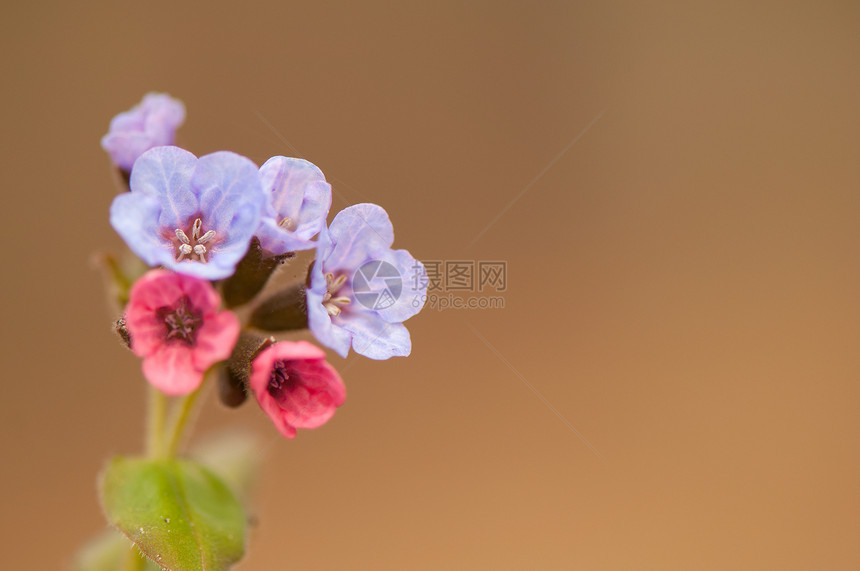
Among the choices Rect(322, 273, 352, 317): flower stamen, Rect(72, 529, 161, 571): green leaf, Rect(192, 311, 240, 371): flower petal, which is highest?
Rect(322, 273, 352, 317): flower stamen

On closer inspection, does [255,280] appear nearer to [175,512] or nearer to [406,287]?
[406,287]

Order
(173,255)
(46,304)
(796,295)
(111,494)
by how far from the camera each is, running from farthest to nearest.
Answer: (796,295) → (46,304) → (111,494) → (173,255)

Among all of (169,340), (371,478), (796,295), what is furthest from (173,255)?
(796,295)

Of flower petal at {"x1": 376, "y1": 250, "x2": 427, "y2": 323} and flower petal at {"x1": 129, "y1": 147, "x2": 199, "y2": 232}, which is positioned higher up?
flower petal at {"x1": 376, "y1": 250, "x2": 427, "y2": 323}

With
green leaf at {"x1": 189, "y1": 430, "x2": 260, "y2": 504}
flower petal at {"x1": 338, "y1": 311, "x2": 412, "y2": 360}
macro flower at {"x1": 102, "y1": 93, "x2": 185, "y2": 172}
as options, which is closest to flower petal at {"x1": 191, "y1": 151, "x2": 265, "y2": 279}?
flower petal at {"x1": 338, "y1": 311, "x2": 412, "y2": 360}

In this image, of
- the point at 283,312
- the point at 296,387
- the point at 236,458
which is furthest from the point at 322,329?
the point at 236,458

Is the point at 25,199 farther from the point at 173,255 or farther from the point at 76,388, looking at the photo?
the point at 173,255

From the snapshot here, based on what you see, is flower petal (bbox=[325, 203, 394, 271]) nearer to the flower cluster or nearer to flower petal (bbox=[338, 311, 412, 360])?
the flower cluster

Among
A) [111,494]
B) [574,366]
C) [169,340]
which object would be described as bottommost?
[111,494]
